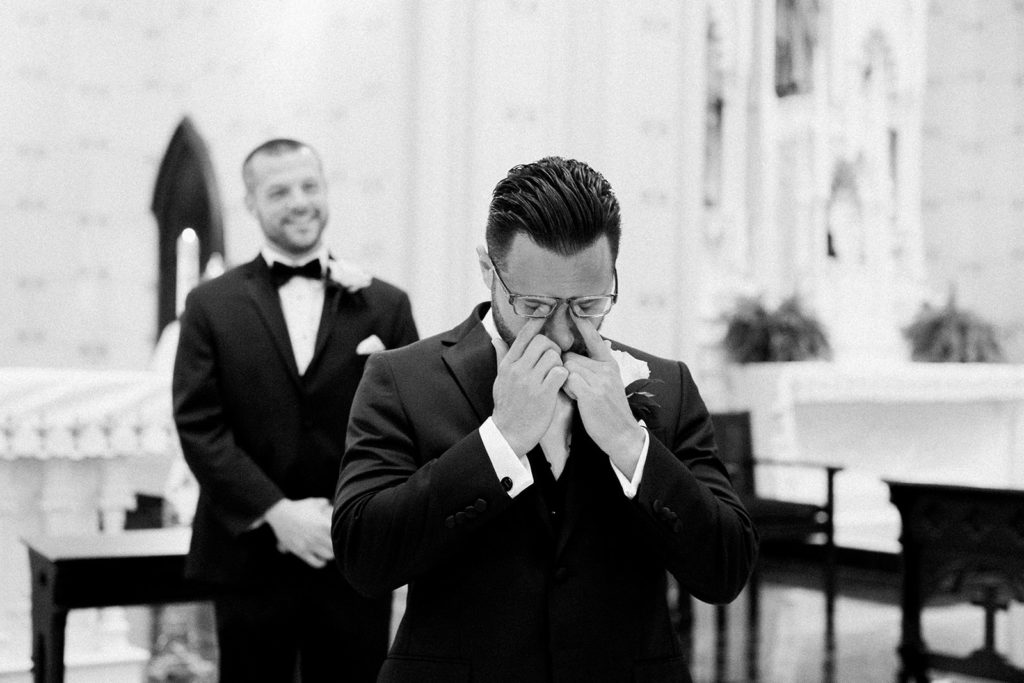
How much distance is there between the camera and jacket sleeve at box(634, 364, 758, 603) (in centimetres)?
182

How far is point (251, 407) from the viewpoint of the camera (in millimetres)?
3334

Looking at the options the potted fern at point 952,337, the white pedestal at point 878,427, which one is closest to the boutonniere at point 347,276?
the white pedestal at point 878,427

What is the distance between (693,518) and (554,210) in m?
0.49

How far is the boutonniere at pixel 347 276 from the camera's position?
11.2ft

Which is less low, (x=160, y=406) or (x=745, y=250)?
(x=745, y=250)

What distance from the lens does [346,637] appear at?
3.25 m

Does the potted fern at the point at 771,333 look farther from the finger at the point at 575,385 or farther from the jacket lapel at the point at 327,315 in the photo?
the finger at the point at 575,385

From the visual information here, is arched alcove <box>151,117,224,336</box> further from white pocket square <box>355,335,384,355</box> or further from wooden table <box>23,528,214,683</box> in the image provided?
white pocket square <box>355,335,384,355</box>

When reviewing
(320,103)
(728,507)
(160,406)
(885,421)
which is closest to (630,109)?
(320,103)

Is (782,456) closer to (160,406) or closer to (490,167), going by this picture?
(490,167)

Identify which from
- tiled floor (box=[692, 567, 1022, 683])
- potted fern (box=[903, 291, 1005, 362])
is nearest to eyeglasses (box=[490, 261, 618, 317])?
tiled floor (box=[692, 567, 1022, 683])

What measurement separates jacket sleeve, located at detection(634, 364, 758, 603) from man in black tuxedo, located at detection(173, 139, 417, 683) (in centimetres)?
136

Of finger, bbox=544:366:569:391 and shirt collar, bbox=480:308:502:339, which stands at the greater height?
shirt collar, bbox=480:308:502:339

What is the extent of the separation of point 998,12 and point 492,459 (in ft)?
41.3
